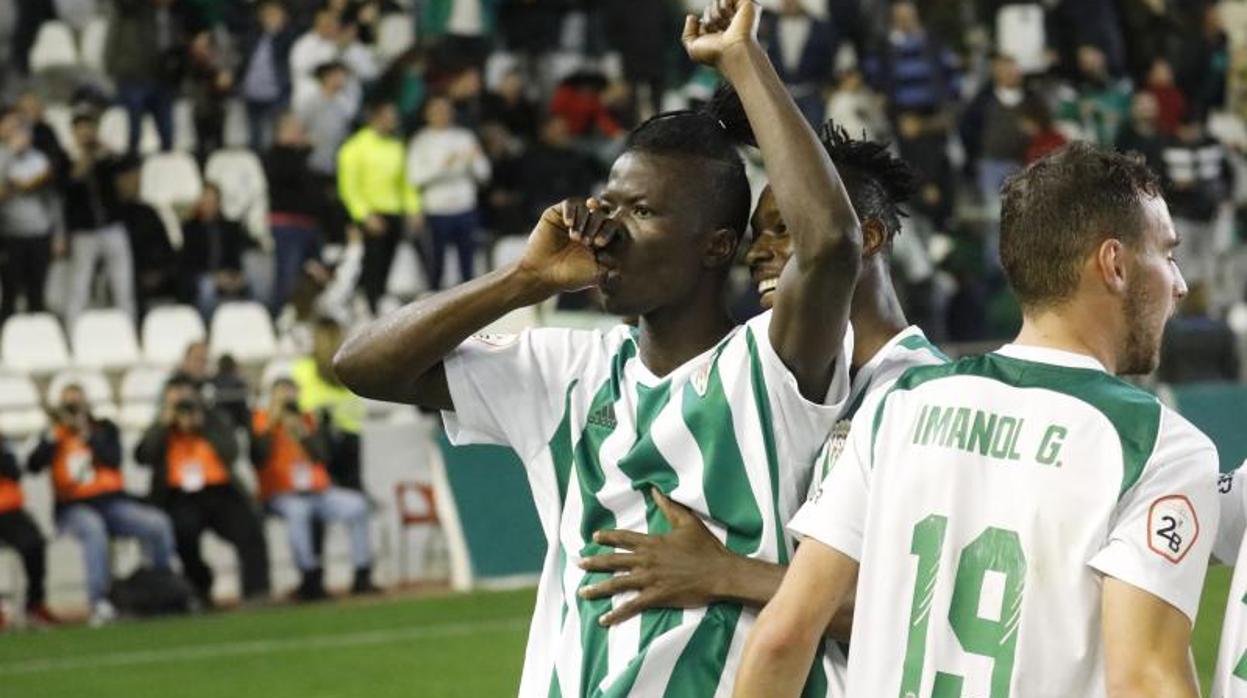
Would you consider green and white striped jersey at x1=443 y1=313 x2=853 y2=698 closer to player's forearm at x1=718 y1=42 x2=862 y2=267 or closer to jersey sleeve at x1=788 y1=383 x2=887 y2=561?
player's forearm at x1=718 y1=42 x2=862 y2=267

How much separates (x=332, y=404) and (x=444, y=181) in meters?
3.45

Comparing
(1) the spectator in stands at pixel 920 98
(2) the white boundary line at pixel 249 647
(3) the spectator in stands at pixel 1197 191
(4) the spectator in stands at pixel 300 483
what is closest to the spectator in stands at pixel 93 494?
(4) the spectator in stands at pixel 300 483

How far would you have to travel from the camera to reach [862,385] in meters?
4.12

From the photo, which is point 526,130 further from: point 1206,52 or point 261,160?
point 1206,52

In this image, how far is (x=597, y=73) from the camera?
2077 centimetres

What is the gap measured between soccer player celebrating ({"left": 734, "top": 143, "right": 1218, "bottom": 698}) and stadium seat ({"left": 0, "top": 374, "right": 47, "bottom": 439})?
498 inches

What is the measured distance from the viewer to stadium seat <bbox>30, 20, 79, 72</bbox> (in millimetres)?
20156

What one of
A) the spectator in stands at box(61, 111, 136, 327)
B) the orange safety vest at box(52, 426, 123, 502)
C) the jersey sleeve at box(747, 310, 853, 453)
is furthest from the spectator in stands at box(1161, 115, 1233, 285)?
the jersey sleeve at box(747, 310, 853, 453)

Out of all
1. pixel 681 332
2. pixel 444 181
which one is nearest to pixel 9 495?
pixel 444 181

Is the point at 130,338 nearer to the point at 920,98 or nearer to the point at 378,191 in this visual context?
the point at 378,191

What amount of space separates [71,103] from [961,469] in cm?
1676

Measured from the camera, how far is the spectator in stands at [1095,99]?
21719mm

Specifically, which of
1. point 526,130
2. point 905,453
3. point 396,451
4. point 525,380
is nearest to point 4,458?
point 396,451

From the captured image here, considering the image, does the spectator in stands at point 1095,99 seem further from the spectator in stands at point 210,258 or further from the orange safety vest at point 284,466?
the orange safety vest at point 284,466
